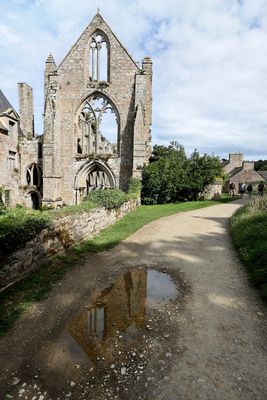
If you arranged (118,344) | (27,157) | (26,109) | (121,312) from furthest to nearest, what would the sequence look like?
(26,109) → (27,157) → (121,312) → (118,344)

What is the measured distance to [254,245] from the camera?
25.0ft

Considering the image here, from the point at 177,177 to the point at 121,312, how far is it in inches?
640

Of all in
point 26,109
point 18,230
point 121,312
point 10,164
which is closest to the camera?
point 121,312

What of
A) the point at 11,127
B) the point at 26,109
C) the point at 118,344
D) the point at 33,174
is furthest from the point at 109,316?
the point at 26,109

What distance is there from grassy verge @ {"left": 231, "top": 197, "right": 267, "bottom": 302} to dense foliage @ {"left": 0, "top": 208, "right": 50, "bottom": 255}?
4954 millimetres

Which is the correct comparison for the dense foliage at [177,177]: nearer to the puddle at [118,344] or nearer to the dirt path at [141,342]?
the dirt path at [141,342]

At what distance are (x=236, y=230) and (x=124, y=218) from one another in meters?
5.48

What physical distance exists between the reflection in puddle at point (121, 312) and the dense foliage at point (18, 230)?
2.03 meters

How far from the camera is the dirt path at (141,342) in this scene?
307 cm

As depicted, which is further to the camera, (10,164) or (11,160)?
(11,160)

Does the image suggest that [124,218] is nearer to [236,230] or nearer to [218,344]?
[236,230]

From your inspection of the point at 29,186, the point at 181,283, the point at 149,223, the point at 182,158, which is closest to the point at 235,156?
the point at 182,158

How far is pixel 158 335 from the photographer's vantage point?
401 cm

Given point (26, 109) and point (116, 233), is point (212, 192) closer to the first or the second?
point (116, 233)
